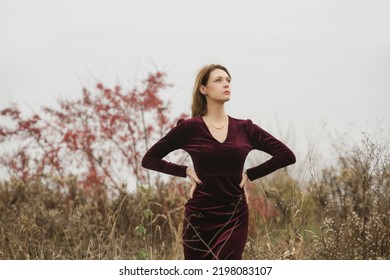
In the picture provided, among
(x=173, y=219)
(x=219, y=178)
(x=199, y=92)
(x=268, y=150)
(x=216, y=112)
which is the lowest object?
(x=173, y=219)

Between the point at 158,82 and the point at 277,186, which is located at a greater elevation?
the point at 158,82

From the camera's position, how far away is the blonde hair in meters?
4.29

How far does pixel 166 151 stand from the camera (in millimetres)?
4328

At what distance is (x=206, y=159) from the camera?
408 cm

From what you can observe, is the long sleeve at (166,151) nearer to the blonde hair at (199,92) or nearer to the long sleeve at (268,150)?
the blonde hair at (199,92)

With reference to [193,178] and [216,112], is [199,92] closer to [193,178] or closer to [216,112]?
[216,112]

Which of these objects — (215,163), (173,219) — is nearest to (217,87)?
(215,163)

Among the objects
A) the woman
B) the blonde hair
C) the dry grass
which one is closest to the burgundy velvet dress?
the woman

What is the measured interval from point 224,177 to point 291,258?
1.26 m

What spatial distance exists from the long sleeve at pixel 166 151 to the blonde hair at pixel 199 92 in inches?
5.6

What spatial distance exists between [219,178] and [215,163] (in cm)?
10

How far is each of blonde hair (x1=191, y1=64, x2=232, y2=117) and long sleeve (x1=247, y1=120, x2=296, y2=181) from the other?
33cm
